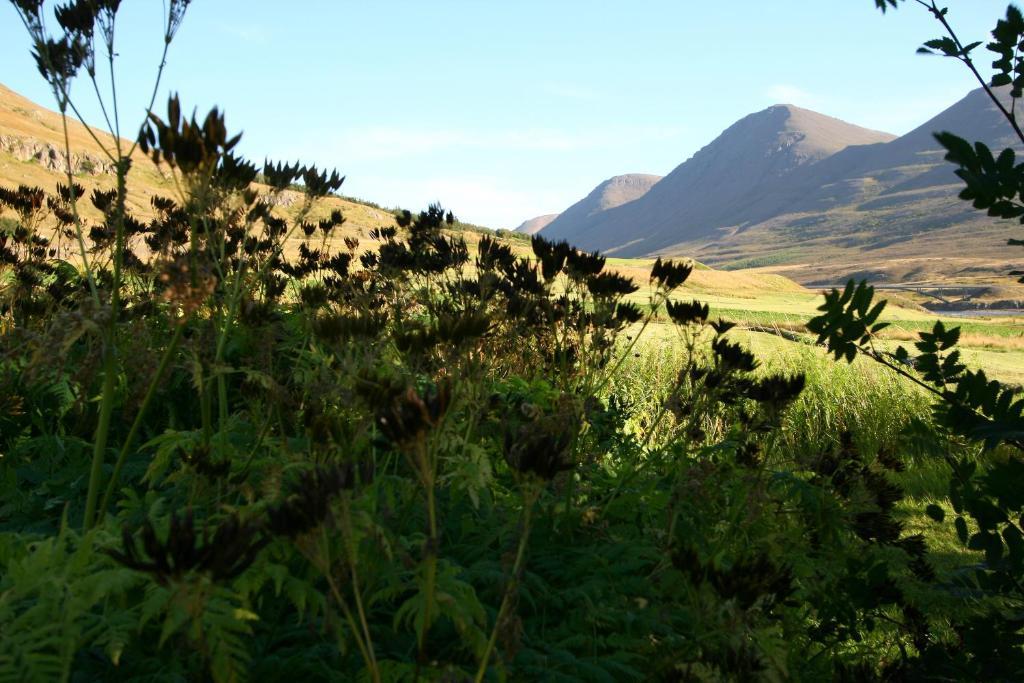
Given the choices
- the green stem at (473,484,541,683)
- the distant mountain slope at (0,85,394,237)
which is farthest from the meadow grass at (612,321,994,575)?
the distant mountain slope at (0,85,394,237)

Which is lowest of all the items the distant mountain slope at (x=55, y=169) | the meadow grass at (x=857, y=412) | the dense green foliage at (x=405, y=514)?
the meadow grass at (x=857, y=412)

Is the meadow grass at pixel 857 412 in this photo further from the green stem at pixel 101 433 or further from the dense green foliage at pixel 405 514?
the green stem at pixel 101 433

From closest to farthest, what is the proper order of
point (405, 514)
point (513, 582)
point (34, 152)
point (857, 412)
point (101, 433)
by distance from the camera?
point (513, 582) → point (101, 433) → point (405, 514) → point (857, 412) → point (34, 152)

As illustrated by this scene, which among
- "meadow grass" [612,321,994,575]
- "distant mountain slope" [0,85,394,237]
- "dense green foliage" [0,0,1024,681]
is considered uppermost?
"distant mountain slope" [0,85,394,237]

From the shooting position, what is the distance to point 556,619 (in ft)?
8.45

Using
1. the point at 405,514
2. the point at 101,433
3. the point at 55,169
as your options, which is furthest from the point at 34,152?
the point at 405,514

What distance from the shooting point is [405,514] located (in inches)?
81.9

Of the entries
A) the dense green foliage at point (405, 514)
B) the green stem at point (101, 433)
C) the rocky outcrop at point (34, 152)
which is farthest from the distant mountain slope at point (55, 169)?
the green stem at point (101, 433)

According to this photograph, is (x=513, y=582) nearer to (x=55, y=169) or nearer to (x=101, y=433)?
(x=101, y=433)

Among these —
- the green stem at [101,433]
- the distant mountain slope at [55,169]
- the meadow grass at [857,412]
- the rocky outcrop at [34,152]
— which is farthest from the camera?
the rocky outcrop at [34,152]

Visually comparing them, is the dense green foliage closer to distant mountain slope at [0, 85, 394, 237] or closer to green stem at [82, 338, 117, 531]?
green stem at [82, 338, 117, 531]

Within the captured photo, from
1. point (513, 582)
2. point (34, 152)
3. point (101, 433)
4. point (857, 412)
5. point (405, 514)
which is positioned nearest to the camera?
point (513, 582)

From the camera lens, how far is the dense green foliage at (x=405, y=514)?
1448 millimetres

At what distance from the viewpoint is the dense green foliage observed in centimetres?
145
